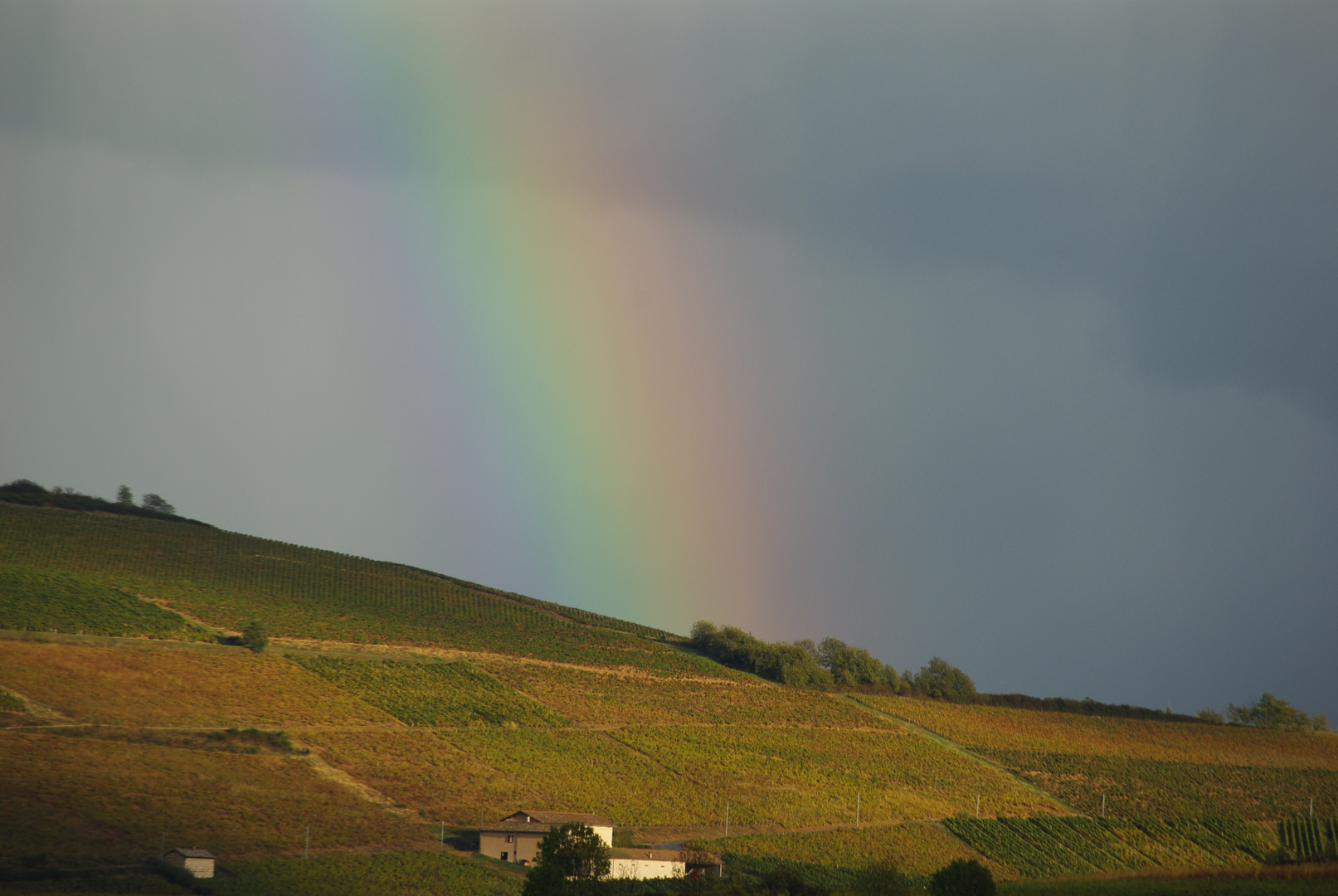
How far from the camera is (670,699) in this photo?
93.8 metres

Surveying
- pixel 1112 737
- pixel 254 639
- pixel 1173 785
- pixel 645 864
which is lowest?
pixel 645 864

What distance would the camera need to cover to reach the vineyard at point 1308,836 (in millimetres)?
69875

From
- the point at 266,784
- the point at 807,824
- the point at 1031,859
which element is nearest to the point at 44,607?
the point at 266,784

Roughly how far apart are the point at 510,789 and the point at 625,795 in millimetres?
7489

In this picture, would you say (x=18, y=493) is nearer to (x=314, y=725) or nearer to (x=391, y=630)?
(x=391, y=630)

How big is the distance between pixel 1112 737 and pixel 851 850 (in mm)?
51709

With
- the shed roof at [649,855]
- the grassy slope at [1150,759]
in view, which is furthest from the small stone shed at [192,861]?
the grassy slope at [1150,759]

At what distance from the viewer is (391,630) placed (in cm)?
9581

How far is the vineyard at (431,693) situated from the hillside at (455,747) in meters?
0.31

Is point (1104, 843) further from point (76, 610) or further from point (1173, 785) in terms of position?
point (76, 610)

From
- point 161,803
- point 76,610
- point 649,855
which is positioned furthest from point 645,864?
point 76,610

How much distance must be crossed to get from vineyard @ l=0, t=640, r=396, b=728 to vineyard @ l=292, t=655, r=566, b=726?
2116 millimetres

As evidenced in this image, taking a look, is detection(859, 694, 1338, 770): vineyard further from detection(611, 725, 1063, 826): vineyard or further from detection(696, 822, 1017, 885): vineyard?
detection(696, 822, 1017, 885): vineyard

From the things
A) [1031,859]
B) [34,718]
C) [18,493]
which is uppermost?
[18,493]
